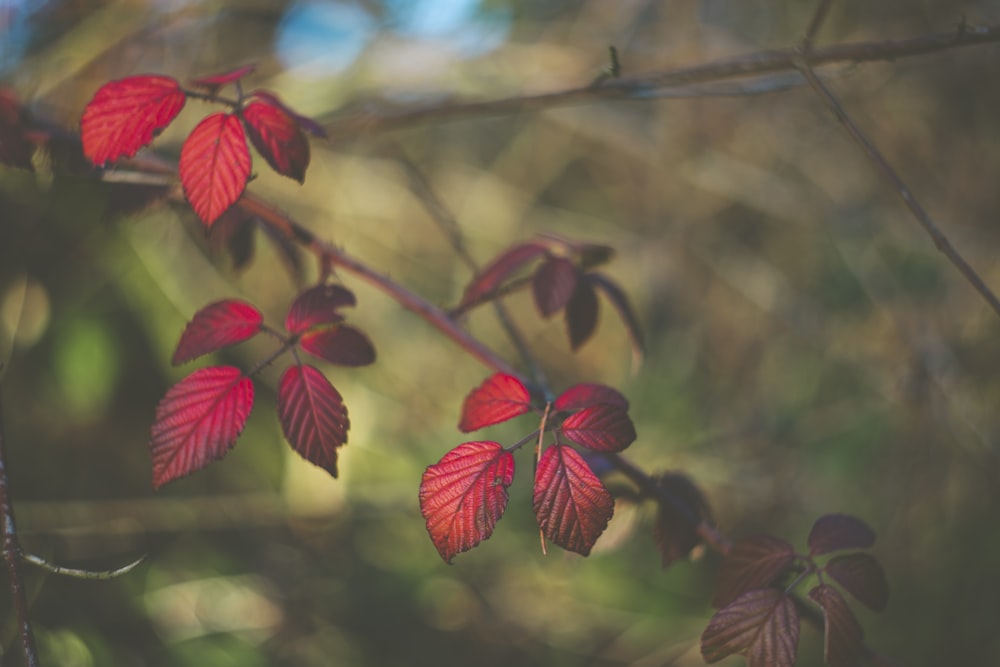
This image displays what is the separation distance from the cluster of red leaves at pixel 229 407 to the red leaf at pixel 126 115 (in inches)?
5.5

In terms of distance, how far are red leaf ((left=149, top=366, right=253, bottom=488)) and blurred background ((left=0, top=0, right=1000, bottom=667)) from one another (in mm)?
290

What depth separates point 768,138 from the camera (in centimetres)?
242

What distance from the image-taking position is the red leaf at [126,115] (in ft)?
1.89

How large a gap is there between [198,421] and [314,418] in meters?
0.08

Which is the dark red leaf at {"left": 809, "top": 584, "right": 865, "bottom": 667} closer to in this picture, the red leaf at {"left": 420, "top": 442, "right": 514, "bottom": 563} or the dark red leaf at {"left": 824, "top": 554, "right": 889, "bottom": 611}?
the dark red leaf at {"left": 824, "top": 554, "right": 889, "bottom": 611}

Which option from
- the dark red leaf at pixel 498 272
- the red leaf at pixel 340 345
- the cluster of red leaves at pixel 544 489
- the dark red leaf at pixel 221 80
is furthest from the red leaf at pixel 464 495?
the dark red leaf at pixel 221 80

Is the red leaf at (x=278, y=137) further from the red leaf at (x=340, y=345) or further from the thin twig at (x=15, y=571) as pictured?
the thin twig at (x=15, y=571)

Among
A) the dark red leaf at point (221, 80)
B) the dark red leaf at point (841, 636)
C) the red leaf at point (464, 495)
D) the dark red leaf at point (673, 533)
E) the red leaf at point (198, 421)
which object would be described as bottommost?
the red leaf at point (198, 421)

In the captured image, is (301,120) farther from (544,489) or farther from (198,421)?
(544,489)

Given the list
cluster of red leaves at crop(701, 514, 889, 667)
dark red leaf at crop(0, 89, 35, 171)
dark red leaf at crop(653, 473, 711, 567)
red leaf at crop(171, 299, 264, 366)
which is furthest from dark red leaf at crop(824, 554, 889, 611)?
dark red leaf at crop(0, 89, 35, 171)

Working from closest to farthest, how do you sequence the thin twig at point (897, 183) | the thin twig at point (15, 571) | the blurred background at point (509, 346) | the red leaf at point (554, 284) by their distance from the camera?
1. the thin twig at point (15, 571)
2. the thin twig at point (897, 183)
3. the red leaf at point (554, 284)
4. the blurred background at point (509, 346)

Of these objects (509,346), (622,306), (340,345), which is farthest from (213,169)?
(509,346)

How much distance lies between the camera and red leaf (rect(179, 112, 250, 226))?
0.56m

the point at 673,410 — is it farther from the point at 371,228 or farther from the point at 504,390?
the point at 504,390
